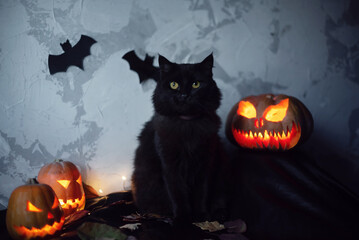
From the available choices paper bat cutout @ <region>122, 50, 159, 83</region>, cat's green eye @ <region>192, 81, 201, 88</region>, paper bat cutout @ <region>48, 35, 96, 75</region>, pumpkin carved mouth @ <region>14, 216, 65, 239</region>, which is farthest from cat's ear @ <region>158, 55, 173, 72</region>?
pumpkin carved mouth @ <region>14, 216, 65, 239</region>

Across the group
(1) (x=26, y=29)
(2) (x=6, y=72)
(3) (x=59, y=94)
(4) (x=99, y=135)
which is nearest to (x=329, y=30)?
(4) (x=99, y=135)

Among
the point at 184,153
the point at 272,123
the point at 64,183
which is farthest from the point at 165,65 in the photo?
the point at 64,183

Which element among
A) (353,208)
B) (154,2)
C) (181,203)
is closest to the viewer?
(353,208)

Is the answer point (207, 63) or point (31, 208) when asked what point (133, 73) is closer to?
point (207, 63)

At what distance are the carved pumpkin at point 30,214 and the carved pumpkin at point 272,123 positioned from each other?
1089 mm

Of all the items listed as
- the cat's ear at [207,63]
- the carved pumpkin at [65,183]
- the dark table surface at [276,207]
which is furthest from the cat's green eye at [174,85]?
the carved pumpkin at [65,183]

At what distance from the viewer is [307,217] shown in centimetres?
101

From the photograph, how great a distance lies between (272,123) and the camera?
1.37 meters

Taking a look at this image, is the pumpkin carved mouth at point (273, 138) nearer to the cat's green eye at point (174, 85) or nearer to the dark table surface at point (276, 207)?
the dark table surface at point (276, 207)

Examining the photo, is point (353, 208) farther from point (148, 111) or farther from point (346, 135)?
point (148, 111)

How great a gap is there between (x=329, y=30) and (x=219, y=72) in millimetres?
906

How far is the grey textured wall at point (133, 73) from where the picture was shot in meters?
1.69

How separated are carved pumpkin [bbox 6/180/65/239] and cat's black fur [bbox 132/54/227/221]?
0.48m

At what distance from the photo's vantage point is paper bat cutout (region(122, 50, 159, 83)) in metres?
1.77
